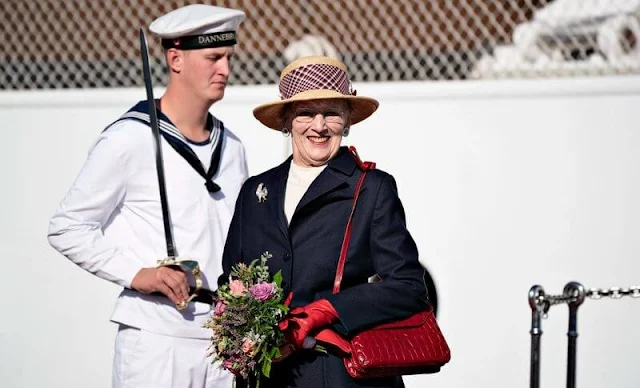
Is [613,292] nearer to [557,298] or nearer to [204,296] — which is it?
[557,298]

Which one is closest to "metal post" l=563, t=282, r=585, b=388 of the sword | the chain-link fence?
the sword

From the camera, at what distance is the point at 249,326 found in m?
3.35

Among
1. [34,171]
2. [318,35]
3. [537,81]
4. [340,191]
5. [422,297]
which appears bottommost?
[422,297]

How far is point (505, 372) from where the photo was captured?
19.9 feet

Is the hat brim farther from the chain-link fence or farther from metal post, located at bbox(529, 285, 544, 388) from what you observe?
the chain-link fence

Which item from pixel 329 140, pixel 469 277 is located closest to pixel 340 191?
pixel 329 140

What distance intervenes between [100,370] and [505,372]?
213 cm

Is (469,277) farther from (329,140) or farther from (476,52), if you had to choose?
(329,140)

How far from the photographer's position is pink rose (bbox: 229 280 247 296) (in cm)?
342

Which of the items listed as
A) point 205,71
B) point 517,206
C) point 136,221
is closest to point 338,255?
point 136,221

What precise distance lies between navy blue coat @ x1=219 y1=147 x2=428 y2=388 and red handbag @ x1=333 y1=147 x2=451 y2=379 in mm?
26

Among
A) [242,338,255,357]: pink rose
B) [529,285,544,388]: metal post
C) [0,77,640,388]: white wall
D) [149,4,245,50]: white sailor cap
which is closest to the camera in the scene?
[242,338,255,357]: pink rose

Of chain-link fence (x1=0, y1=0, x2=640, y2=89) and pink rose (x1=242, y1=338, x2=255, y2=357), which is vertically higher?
chain-link fence (x1=0, y1=0, x2=640, y2=89)

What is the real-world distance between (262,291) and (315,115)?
623 mm
